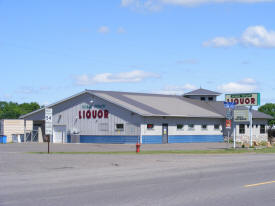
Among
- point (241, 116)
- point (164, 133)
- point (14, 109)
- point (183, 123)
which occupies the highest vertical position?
point (14, 109)

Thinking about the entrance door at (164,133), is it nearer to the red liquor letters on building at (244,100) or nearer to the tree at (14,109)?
the red liquor letters on building at (244,100)

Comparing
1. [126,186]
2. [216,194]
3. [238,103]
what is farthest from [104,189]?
[238,103]

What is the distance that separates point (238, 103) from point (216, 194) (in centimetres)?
2830

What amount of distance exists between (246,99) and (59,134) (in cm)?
2227

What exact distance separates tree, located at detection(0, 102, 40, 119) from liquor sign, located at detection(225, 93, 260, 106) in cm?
9192

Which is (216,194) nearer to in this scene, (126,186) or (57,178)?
(126,186)

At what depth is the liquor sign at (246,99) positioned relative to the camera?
126ft

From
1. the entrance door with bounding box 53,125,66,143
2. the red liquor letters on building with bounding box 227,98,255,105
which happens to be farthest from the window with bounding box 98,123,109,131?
the red liquor letters on building with bounding box 227,98,255,105

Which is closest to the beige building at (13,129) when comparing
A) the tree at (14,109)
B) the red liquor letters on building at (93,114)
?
the red liquor letters on building at (93,114)

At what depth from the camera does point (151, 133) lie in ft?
152

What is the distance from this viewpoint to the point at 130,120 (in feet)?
150

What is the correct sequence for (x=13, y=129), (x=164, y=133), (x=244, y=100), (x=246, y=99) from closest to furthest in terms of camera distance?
1. (x=246, y=99)
2. (x=244, y=100)
3. (x=164, y=133)
4. (x=13, y=129)

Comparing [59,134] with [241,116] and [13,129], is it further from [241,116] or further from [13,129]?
[241,116]

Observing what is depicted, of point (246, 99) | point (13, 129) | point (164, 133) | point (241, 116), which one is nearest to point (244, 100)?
point (246, 99)
